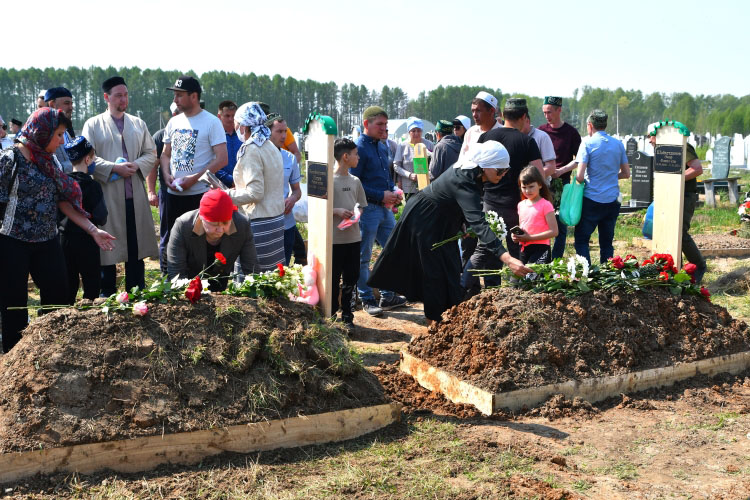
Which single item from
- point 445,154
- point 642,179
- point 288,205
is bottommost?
point 288,205

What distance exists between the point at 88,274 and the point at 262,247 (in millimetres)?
1506

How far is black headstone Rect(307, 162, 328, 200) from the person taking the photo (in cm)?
487

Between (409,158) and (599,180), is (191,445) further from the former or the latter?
(409,158)

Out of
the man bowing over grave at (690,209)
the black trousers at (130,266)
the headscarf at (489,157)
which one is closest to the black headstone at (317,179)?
the headscarf at (489,157)

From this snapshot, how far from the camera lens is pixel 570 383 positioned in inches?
191

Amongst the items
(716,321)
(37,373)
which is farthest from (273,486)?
(716,321)

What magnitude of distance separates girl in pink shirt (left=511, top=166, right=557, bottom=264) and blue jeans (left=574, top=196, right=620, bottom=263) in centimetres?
185

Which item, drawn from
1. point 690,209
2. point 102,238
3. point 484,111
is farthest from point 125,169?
point 690,209

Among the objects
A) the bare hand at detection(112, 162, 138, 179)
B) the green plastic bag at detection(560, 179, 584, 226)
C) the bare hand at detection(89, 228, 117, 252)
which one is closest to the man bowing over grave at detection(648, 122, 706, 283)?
the green plastic bag at detection(560, 179, 584, 226)

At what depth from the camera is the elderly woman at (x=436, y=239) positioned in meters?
5.48

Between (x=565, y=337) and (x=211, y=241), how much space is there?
2566 millimetres

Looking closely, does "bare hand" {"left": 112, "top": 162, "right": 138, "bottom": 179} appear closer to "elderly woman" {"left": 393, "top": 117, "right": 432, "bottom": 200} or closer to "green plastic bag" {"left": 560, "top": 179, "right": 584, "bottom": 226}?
"green plastic bag" {"left": 560, "top": 179, "right": 584, "bottom": 226}

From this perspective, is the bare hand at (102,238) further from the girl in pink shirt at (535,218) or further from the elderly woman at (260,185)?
the girl in pink shirt at (535,218)

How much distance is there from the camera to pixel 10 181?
4.89 m
